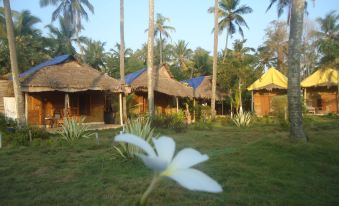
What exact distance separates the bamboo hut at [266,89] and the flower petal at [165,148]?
101 feet

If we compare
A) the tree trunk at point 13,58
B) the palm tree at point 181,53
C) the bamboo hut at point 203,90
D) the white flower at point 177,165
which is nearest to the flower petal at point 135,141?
the white flower at point 177,165

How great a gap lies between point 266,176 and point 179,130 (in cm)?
911

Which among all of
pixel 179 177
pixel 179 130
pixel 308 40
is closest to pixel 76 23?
pixel 179 130

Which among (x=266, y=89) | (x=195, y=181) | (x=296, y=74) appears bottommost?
(x=195, y=181)

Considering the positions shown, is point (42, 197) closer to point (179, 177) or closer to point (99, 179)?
point (99, 179)

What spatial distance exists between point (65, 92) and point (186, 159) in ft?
58.2

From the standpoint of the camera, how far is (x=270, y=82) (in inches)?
1209

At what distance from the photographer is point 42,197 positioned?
191 inches

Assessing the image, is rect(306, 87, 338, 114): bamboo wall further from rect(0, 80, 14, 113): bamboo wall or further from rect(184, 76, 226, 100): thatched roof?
rect(0, 80, 14, 113): bamboo wall

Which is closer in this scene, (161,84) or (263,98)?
(161,84)

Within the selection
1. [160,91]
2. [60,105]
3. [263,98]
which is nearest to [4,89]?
[60,105]

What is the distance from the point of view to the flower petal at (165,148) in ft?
2.33

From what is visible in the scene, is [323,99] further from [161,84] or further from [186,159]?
[186,159]

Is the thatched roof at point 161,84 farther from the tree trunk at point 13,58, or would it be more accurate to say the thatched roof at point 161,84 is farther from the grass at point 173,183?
the grass at point 173,183
